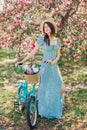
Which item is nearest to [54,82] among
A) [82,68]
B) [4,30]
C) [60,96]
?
[60,96]

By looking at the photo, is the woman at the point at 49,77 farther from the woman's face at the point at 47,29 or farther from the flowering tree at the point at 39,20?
the flowering tree at the point at 39,20

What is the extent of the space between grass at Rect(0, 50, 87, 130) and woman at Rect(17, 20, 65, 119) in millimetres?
314

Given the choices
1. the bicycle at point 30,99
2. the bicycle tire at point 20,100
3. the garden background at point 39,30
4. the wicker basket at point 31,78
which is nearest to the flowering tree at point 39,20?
the garden background at point 39,30

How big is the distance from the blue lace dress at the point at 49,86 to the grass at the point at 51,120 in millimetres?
263

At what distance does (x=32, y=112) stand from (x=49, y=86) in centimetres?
69

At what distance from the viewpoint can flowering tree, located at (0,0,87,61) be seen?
10938 millimetres

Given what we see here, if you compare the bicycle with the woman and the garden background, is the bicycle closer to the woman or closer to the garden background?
the woman

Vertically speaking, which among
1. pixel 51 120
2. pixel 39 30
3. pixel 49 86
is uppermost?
pixel 39 30

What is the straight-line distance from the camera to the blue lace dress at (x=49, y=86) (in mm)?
7777

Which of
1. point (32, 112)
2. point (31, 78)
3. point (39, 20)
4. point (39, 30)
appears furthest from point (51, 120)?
point (39, 20)

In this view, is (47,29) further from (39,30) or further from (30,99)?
(39,30)

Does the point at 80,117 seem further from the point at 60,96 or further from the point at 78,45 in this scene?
the point at 78,45

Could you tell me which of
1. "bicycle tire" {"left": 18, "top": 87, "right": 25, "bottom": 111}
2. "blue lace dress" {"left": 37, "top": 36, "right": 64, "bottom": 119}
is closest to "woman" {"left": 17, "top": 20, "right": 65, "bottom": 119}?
"blue lace dress" {"left": 37, "top": 36, "right": 64, "bottom": 119}

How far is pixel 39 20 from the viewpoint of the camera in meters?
11.3
